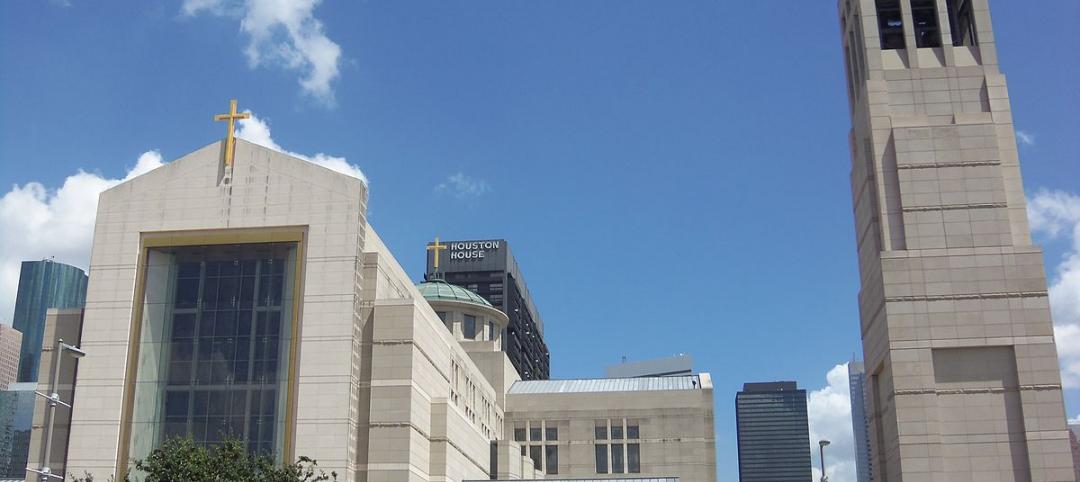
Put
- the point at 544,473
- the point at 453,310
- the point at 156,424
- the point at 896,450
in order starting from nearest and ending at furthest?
1. the point at 896,450
2. the point at 156,424
3. the point at 544,473
4. the point at 453,310

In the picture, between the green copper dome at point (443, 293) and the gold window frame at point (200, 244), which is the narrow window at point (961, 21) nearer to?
the gold window frame at point (200, 244)

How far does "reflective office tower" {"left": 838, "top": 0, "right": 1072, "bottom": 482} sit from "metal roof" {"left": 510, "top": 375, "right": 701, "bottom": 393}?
117 feet

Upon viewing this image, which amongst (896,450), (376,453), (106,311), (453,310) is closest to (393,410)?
(376,453)

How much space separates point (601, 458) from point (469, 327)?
17.5 metres

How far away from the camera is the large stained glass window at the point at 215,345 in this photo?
193 feet

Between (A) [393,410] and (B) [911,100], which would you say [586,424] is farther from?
(B) [911,100]

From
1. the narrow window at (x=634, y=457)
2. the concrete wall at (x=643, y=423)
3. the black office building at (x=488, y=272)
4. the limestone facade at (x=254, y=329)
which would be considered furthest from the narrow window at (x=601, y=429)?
the black office building at (x=488, y=272)

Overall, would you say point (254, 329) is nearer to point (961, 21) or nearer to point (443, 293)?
point (443, 293)

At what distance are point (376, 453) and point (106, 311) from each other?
17004 mm

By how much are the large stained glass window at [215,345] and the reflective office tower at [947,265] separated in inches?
1244

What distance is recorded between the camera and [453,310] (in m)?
100

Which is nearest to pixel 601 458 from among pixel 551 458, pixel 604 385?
pixel 551 458

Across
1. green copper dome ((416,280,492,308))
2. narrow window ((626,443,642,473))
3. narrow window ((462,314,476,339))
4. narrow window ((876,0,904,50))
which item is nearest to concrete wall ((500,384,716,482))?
narrow window ((626,443,642,473))

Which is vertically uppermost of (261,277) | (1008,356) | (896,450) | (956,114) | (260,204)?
(956,114)
